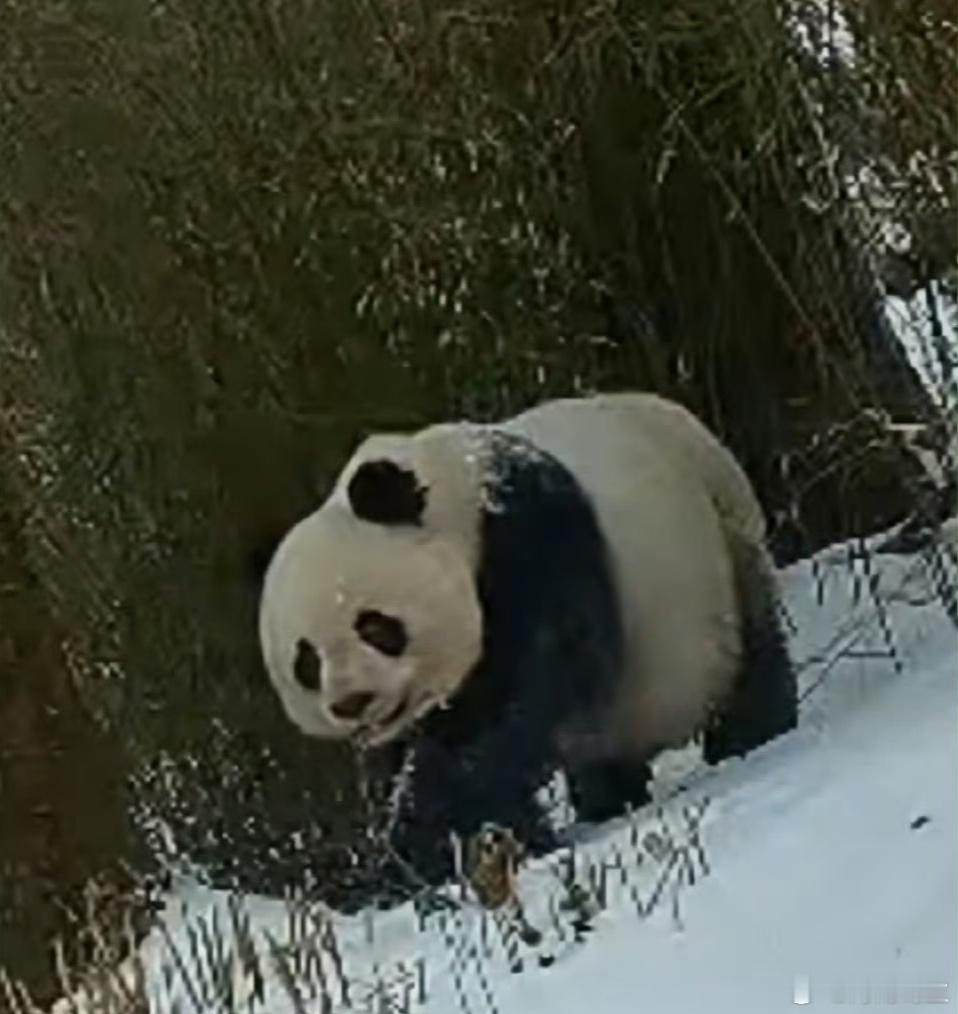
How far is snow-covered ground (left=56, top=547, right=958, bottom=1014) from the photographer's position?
389 cm

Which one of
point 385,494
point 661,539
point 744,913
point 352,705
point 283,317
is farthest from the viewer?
point 283,317

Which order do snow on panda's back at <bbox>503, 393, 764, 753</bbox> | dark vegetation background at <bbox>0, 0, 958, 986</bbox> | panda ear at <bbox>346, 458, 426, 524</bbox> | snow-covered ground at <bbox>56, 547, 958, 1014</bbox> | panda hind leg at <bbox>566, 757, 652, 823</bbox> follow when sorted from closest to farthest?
1. snow-covered ground at <bbox>56, 547, 958, 1014</bbox>
2. panda ear at <bbox>346, 458, 426, 524</bbox>
3. snow on panda's back at <bbox>503, 393, 764, 753</bbox>
4. panda hind leg at <bbox>566, 757, 652, 823</bbox>
5. dark vegetation background at <bbox>0, 0, 958, 986</bbox>

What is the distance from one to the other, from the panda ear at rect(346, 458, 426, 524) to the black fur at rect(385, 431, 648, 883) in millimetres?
179

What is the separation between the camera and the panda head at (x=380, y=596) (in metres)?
5.90

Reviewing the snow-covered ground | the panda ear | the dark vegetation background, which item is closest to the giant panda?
the panda ear

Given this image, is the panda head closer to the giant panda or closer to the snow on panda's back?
the giant panda

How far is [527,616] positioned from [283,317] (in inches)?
72.0

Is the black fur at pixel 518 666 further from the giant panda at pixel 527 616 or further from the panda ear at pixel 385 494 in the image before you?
the panda ear at pixel 385 494

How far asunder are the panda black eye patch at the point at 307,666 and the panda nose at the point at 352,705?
0.06 meters

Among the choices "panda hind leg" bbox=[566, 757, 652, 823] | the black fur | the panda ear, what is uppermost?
the panda ear

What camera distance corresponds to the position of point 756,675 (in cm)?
655

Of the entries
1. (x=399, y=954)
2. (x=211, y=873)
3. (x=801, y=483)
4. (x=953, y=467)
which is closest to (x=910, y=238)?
(x=953, y=467)

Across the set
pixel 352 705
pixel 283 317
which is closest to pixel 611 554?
pixel 352 705

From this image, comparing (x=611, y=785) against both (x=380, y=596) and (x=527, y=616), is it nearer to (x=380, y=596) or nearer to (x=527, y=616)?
(x=527, y=616)
